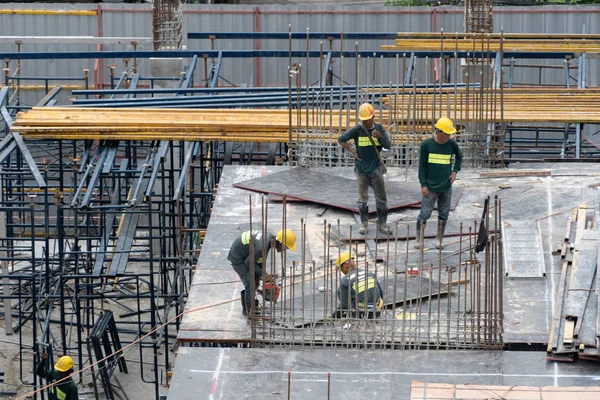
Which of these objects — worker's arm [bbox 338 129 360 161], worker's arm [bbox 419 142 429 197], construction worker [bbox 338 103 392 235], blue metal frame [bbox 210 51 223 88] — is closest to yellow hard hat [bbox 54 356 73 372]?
construction worker [bbox 338 103 392 235]

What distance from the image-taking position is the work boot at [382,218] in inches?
755

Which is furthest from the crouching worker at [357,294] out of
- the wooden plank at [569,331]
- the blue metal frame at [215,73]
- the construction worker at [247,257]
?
the blue metal frame at [215,73]

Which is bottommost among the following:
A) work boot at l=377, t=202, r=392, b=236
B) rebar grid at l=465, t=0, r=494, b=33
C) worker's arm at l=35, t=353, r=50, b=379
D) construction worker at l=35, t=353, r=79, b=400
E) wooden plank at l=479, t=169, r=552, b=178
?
worker's arm at l=35, t=353, r=50, b=379

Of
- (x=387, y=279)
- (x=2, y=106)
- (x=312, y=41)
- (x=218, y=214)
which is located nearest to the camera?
(x=387, y=279)

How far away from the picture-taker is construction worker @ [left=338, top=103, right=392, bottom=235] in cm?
1900

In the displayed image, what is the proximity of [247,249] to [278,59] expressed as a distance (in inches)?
850

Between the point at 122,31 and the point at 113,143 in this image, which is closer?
the point at 113,143

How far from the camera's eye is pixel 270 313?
16.2 meters

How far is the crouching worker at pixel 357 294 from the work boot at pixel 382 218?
2.72 metres

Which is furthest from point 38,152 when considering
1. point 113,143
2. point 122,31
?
point 113,143

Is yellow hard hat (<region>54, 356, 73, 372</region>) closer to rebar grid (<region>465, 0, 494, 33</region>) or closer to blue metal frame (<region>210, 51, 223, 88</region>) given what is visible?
blue metal frame (<region>210, 51, 223, 88</region>)

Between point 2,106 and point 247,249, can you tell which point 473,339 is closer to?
point 247,249

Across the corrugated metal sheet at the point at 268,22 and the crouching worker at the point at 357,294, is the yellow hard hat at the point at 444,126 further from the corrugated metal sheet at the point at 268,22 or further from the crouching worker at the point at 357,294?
the corrugated metal sheet at the point at 268,22

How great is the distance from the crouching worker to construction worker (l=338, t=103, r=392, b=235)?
2.52 m
